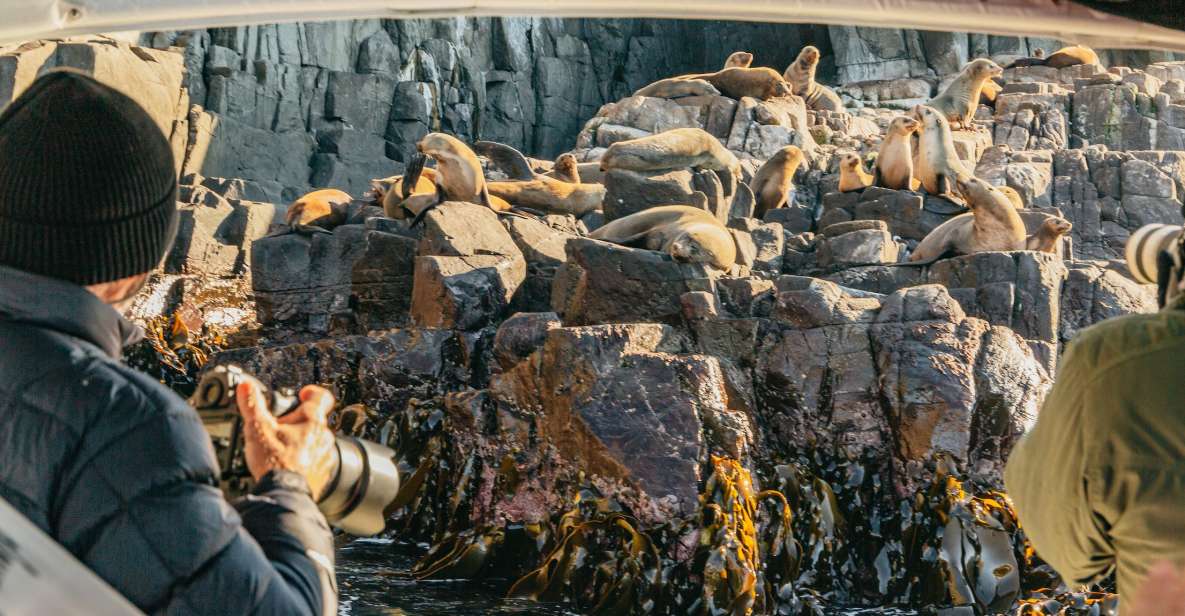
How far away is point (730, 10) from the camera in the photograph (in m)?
1.93

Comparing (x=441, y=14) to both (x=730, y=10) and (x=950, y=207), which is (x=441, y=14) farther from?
(x=950, y=207)

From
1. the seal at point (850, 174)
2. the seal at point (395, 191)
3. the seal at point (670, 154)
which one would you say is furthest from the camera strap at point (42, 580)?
the seal at point (850, 174)

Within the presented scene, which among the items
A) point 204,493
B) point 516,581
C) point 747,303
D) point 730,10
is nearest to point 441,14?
point 730,10

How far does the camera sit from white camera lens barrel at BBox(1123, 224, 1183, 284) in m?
1.47

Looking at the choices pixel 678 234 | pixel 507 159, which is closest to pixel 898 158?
pixel 507 159

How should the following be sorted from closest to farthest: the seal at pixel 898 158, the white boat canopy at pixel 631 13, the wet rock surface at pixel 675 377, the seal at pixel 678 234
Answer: the white boat canopy at pixel 631 13
the wet rock surface at pixel 675 377
the seal at pixel 678 234
the seal at pixel 898 158

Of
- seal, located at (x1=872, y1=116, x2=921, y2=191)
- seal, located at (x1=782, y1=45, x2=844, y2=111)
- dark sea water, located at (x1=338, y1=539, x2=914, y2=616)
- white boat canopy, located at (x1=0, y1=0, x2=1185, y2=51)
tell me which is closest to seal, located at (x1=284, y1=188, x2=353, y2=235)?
dark sea water, located at (x1=338, y1=539, x2=914, y2=616)

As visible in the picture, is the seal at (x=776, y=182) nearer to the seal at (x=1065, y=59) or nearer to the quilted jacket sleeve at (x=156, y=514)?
the seal at (x=1065, y=59)

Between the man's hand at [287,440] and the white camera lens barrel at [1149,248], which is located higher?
the white camera lens barrel at [1149,248]

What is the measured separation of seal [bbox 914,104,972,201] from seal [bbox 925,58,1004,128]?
7.35 m

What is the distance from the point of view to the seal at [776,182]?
15617 millimetres

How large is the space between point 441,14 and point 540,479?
5.55 metres

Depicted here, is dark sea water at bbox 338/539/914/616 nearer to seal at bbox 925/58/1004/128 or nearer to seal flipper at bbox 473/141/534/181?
seal flipper at bbox 473/141/534/181

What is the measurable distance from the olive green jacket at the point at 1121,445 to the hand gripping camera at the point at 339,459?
794 mm
